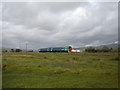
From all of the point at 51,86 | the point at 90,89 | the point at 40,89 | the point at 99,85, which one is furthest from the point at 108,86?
the point at 40,89

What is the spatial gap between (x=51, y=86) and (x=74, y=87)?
1.21 m

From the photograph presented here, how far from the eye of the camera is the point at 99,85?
6.92m

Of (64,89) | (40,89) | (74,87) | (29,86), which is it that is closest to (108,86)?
(74,87)

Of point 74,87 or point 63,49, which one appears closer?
point 74,87

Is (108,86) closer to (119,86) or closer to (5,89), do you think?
(119,86)

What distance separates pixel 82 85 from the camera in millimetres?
6957

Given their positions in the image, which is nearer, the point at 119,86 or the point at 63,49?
the point at 119,86

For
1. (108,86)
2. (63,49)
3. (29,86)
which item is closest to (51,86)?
(29,86)

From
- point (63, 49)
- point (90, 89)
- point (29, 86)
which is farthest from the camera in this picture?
point (63, 49)

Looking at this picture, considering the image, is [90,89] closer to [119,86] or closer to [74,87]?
[74,87]

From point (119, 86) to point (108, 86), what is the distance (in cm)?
54

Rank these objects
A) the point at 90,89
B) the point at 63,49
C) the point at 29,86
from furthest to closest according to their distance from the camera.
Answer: the point at 63,49 < the point at 29,86 < the point at 90,89

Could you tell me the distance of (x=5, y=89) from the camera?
6.61 metres

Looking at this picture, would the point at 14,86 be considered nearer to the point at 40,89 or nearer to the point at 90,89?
the point at 40,89
